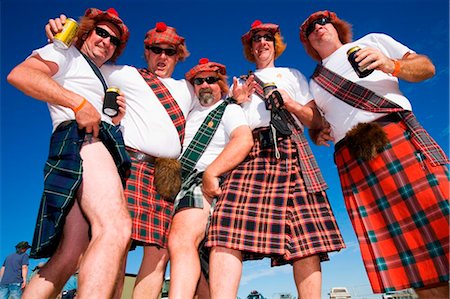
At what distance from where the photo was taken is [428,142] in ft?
7.72

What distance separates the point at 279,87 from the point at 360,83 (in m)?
0.68

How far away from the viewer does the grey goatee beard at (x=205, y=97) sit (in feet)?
10.2

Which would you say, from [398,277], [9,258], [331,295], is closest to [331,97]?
[398,277]

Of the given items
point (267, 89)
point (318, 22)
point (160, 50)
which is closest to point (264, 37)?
point (318, 22)

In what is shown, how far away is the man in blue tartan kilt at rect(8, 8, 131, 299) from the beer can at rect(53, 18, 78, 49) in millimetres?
53

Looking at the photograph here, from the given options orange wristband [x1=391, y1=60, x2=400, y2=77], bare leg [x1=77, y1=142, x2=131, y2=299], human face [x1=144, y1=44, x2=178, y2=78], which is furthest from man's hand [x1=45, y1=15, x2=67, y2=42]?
orange wristband [x1=391, y1=60, x2=400, y2=77]

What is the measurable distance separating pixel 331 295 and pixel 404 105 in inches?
1028

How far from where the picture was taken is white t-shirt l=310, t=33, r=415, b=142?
262 cm

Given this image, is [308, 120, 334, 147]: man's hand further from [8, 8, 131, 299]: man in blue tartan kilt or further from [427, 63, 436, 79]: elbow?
[8, 8, 131, 299]: man in blue tartan kilt

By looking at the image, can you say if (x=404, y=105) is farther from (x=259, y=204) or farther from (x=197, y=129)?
(x=197, y=129)

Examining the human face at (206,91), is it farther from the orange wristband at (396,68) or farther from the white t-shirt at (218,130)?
the orange wristband at (396,68)

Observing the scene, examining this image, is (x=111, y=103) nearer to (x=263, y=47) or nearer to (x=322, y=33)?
(x=263, y=47)

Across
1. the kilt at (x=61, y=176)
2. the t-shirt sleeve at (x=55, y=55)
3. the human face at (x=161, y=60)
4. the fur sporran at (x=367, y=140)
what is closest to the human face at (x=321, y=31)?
the fur sporran at (x=367, y=140)

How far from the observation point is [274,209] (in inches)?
97.2
